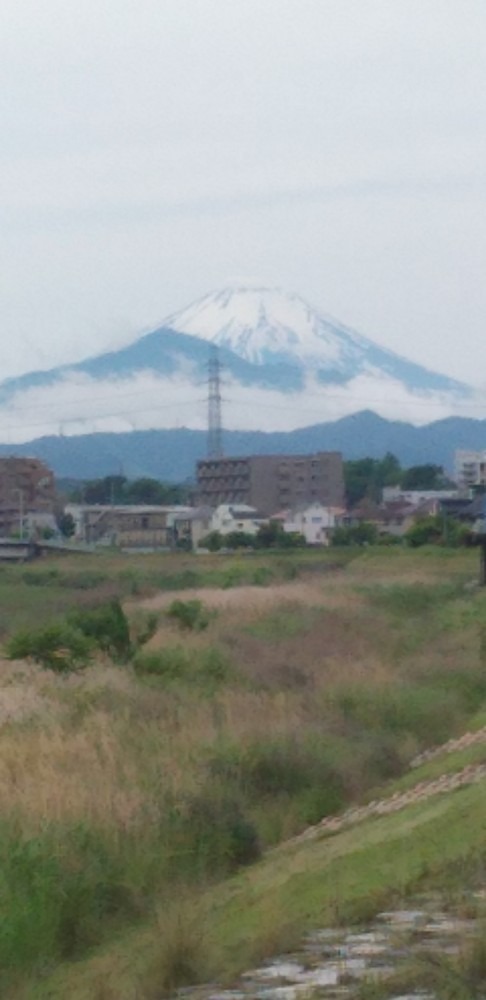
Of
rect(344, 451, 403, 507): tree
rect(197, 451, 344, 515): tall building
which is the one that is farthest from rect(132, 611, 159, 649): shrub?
rect(344, 451, 403, 507): tree

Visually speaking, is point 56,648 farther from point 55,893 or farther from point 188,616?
point 55,893

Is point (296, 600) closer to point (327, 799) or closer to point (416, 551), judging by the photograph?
point (327, 799)

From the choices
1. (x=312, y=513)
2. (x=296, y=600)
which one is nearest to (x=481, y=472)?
(x=312, y=513)

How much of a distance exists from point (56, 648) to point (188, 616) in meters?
9.56

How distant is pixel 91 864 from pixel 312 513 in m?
111

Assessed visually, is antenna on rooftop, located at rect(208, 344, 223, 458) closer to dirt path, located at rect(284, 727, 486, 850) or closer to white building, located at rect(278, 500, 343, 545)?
white building, located at rect(278, 500, 343, 545)

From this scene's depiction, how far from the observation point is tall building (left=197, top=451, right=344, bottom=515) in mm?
149750

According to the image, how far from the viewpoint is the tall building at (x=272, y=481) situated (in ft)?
491

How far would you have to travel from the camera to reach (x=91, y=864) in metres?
12.7

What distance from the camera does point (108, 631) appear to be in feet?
89.8

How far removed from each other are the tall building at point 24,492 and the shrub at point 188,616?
321 feet

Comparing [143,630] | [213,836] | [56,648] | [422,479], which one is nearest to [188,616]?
[143,630]

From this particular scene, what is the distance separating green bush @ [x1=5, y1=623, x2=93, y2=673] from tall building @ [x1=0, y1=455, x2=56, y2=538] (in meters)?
108

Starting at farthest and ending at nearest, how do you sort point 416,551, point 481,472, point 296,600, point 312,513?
point 481,472, point 312,513, point 416,551, point 296,600
